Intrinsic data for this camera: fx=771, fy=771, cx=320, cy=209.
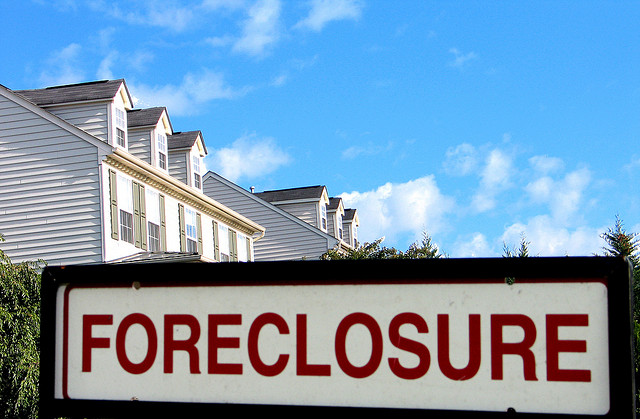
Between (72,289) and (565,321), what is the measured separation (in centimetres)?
117

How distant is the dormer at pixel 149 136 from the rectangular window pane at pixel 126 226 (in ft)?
13.2

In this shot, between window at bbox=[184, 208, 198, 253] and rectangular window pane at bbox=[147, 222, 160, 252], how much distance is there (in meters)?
2.83

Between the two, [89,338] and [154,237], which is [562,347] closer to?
[89,338]

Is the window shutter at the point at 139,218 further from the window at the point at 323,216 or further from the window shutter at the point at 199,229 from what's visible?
the window at the point at 323,216

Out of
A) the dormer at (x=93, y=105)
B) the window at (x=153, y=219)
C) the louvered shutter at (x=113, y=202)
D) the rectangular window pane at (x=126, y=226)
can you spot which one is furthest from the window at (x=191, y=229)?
the louvered shutter at (x=113, y=202)

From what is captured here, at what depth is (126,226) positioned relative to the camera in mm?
25969

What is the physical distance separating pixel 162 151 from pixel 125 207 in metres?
5.20

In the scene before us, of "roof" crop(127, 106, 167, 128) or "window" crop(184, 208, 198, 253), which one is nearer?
"roof" crop(127, 106, 167, 128)

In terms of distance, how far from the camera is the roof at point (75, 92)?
26.5 metres

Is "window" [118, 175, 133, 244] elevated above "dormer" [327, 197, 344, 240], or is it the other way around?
"dormer" [327, 197, 344, 240]

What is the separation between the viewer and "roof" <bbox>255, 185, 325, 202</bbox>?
152 feet

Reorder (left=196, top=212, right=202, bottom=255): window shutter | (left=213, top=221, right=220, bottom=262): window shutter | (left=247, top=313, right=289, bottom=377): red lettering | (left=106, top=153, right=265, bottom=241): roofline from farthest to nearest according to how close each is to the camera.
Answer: (left=213, top=221, right=220, bottom=262): window shutter → (left=196, top=212, right=202, bottom=255): window shutter → (left=106, top=153, right=265, bottom=241): roofline → (left=247, top=313, right=289, bottom=377): red lettering

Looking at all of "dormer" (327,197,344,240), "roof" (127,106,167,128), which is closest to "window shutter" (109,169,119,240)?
"roof" (127,106,167,128)

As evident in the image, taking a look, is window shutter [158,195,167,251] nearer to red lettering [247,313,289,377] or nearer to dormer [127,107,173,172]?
dormer [127,107,173,172]
